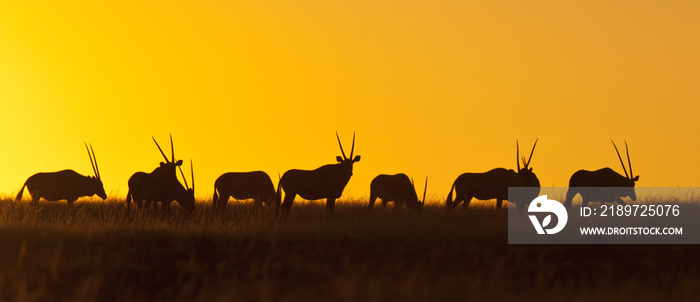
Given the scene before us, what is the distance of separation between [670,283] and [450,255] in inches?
114

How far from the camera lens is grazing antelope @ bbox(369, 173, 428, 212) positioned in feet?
77.6

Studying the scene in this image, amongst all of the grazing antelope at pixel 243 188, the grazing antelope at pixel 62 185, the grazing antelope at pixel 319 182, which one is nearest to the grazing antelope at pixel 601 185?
the grazing antelope at pixel 319 182

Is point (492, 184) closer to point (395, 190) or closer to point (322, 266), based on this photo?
point (395, 190)

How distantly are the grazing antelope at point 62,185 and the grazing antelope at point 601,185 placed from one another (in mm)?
13597

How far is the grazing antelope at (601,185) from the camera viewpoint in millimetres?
23231

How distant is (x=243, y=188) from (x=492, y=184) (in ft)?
22.4

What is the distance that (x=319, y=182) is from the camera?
21.3m

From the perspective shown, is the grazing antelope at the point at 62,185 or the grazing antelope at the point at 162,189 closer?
the grazing antelope at the point at 162,189

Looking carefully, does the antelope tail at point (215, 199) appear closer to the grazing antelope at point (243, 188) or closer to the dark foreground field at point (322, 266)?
the grazing antelope at point (243, 188)

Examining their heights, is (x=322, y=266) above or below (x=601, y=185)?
below

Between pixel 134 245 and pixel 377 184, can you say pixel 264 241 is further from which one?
pixel 377 184
